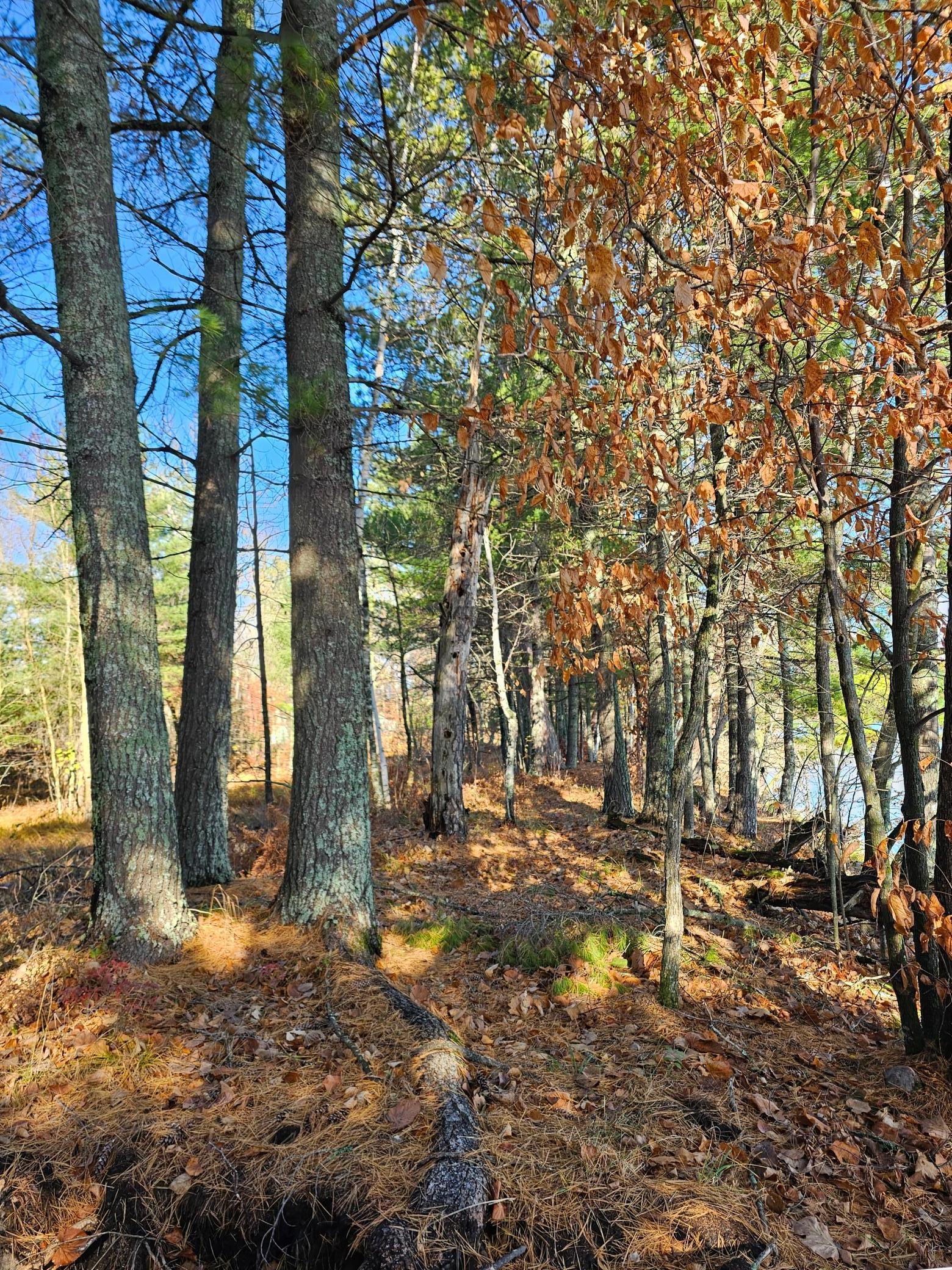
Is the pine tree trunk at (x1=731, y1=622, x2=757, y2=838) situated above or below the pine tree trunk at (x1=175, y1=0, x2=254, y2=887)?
below

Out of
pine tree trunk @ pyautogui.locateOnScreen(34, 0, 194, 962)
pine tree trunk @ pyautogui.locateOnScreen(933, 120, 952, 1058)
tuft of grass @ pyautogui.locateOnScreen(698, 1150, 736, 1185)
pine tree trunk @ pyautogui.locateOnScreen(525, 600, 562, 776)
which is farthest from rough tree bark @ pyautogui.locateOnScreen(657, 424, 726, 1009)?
pine tree trunk @ pyautogui.locateOnScreen(525, 600, 562, 776)

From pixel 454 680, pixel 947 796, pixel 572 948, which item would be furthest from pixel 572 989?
pixel 454 680

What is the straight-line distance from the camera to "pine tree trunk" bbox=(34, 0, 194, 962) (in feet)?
13.8

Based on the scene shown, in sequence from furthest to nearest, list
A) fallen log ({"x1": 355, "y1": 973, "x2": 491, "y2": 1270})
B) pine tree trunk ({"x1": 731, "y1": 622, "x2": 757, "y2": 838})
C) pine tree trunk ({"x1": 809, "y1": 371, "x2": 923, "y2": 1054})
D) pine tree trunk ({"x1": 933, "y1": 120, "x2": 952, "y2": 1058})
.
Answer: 1. pine tree trunk ({"x1": 731, "y1": 622, "x2": 757, "y2": 838})
2. pine tree trunk ({"x1": 809, "y1": 371, "x2": 923, "y2": 1054})
3. pine tree trunk ({"x1": 933, "y1": 120, "x2": 952, "y2": 1058})
4. fallen log ({"x1": 355, "y1": 973, "x2": 491, "y2": 1270})

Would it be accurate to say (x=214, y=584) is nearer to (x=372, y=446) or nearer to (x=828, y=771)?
(x=372, y=446)

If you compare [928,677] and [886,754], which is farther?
[928,677]

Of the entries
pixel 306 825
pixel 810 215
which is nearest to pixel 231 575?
pixel 306 825

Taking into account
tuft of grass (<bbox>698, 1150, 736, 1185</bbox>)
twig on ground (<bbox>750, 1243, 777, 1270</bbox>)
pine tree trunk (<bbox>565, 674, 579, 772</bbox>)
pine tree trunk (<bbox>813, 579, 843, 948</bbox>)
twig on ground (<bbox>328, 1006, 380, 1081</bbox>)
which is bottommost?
pine tree trunk (<bbox>565, 674, 579, 772</bbox>)

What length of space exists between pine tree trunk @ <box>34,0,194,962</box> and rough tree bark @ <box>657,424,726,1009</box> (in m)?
3.22

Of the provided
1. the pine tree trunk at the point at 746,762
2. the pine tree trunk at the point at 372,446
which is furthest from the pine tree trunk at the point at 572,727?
the pine tree trunk at the point at 746,762

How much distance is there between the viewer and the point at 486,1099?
3234 millimetres

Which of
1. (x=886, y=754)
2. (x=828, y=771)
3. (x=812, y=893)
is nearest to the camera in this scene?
(x=828, y=771)

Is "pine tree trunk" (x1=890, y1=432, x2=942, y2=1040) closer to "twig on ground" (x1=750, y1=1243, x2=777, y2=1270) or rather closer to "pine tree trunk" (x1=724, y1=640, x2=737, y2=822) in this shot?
"twig on ground" (x1=750, y1=1243, x2=777, y2=1270)

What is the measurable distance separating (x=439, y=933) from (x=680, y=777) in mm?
2486
